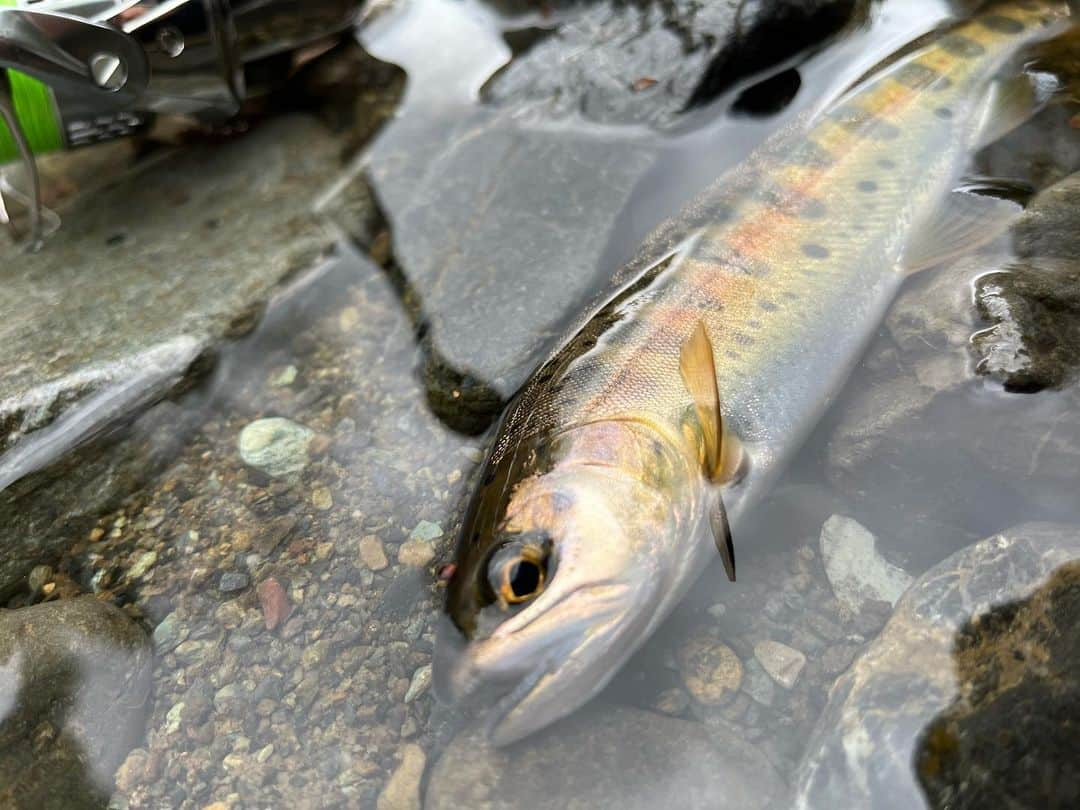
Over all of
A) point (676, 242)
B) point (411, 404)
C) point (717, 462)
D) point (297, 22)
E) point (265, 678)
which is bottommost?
point (265, 678)

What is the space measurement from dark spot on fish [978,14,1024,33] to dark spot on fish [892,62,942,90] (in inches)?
17.9

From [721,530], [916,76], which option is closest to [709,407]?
[721,530]

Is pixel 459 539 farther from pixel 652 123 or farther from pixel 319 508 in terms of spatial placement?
pixel 652 123

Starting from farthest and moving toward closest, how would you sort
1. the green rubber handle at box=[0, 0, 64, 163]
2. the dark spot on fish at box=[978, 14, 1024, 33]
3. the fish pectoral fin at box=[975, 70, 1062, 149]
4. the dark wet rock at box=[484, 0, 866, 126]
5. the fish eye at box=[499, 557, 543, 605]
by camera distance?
the dark wet rock at box=[484, 0, 866, 126]
the dark spot on fish at box=[978, 14, 1024, 33]
the green rubber handle at box=[0, 0, 64, 163]
the fish pectoral fin at box=[975, 70, 1062, 149]
the fish eye at box=[499, 557, 543, 605]

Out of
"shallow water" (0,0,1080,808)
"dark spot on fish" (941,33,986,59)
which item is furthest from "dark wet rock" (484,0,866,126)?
"dark spot on fish" (941,33,986,59)

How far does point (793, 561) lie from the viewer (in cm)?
271

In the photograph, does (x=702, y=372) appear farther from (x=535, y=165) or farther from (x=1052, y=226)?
(x=535, y=165)

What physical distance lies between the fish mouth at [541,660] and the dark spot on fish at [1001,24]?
3063 millimetres

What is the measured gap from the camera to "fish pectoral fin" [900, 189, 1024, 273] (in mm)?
2970

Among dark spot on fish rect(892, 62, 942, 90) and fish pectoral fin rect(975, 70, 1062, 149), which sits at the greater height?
dark spot on fish rect(892, 62, 942, 90)

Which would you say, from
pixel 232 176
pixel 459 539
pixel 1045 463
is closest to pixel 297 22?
pixel 232 176

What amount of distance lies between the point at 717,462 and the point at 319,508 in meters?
1.44

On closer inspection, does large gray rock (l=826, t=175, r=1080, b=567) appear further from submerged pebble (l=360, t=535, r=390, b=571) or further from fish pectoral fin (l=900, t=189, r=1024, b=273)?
submerged pebble (l=360, t=535, r=390, b=571)

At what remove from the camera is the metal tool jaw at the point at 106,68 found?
3129 millimetres
